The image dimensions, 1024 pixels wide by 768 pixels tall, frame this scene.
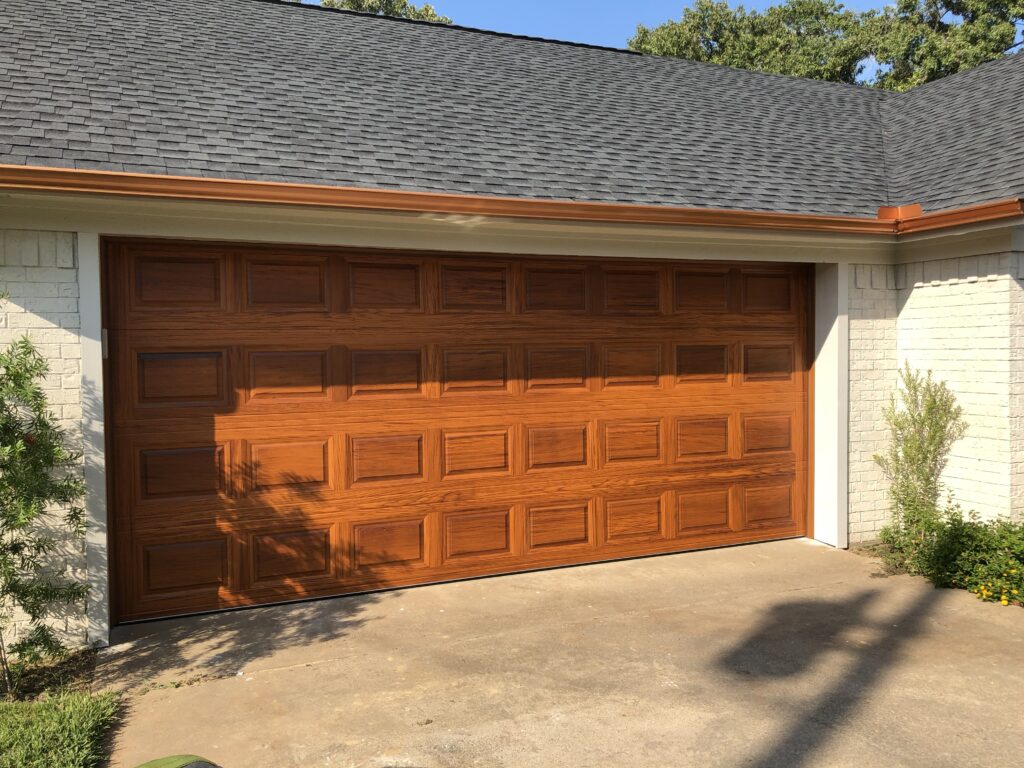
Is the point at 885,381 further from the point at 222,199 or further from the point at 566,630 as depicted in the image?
the point at 222,199

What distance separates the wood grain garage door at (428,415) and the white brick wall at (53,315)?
1.09 ft

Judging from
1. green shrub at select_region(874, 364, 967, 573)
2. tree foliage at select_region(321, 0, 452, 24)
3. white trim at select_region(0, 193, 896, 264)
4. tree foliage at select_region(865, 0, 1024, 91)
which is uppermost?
tree foliage at select_region(321, 0, 452, 24)

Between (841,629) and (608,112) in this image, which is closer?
(841,629)

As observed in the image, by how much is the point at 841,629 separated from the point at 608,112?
542 cm

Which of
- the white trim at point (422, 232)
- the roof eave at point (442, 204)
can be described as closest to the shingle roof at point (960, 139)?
the roof eave at point (442, 204)

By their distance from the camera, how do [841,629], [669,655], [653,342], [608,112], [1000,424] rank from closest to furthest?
[669,655]
[841,629]
[1000,424]
[653,342]
[608,112]

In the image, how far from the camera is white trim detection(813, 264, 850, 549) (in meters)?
7.36

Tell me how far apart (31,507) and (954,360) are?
6.95m

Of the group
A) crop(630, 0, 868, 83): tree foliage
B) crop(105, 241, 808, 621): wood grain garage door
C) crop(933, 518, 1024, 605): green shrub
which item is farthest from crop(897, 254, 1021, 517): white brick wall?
crop(630, 0, 868, 83): tree foliage

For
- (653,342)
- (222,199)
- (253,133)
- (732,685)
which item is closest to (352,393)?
(222,199)

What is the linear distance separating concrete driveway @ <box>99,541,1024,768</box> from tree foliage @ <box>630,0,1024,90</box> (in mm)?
16577

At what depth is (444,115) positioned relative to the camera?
741 cm

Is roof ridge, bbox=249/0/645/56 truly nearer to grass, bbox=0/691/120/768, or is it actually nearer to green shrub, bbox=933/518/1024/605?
green shrub, bbox=933/518/1024/605

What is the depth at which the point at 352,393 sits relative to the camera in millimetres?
6191
